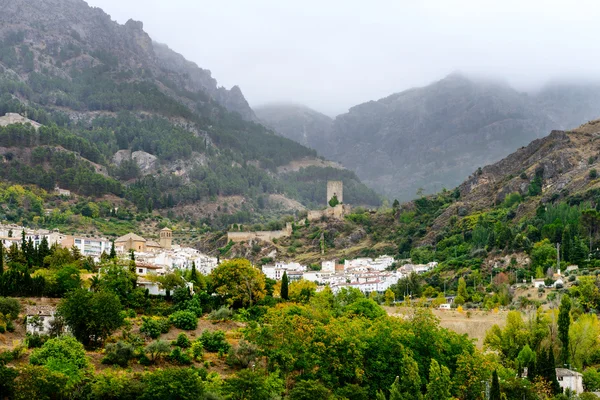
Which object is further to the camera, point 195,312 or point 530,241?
point 530,241

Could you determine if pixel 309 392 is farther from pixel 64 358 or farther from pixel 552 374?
pixel 552 374

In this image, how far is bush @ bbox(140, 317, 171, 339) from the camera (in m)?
52.3

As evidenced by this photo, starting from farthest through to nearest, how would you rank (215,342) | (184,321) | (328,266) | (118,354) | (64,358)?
(328,266), (184,321), (215,342), (118,354), (64,358)

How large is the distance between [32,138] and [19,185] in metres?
19.8

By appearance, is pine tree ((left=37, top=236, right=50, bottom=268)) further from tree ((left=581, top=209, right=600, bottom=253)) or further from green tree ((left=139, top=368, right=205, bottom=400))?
tree ((left=581, top=209, right=600, bottom=253))

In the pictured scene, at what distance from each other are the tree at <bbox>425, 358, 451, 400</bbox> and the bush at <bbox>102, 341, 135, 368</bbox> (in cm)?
1664

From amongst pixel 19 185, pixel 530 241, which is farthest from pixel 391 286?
pixel 19 185

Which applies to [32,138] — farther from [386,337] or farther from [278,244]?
[386,337]

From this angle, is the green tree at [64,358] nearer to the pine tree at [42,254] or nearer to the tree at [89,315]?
the tree at [89,315]

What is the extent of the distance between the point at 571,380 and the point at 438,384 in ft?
34.3

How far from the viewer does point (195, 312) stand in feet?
192

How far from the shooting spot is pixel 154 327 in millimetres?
52781

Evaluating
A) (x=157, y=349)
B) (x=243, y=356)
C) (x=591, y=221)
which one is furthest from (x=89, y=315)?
(x=591, y=221)

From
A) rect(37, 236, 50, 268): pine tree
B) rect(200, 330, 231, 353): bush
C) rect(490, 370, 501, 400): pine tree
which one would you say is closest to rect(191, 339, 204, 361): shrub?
rect(200, 330, 231, 353): bush
